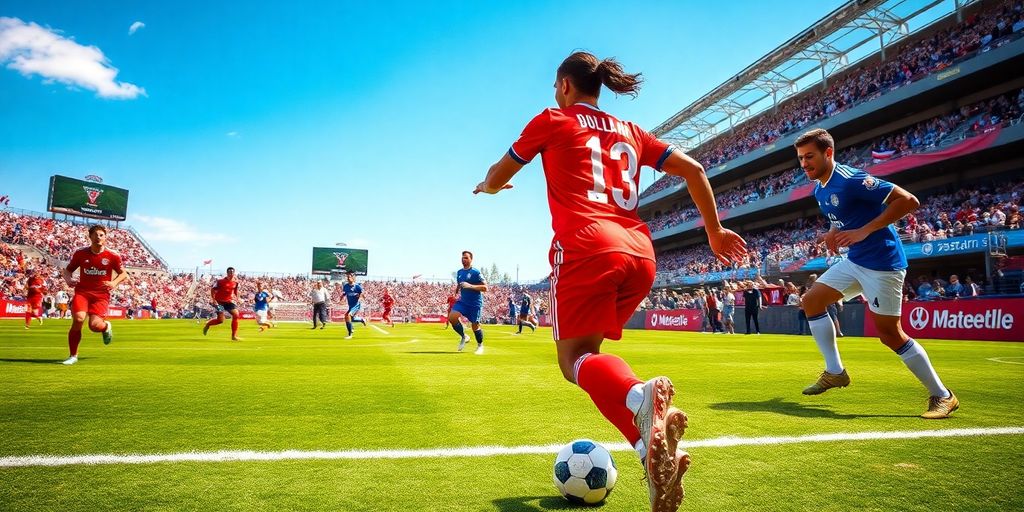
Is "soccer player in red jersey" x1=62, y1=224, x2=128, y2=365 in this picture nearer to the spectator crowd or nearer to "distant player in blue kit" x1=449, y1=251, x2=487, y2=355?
"distant player in blue kit" x1=449, y1=251, x2=487, y2=355

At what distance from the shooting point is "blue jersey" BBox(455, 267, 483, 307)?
1162 cm

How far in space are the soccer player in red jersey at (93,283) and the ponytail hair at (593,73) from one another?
26.3 ft

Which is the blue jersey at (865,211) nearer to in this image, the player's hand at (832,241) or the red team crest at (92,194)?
the player's hand at (832,241)

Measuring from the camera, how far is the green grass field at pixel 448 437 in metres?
2.42

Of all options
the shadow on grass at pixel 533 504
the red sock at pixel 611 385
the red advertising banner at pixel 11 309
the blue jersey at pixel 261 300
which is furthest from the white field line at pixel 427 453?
the red advertising banner at pixel 11 309

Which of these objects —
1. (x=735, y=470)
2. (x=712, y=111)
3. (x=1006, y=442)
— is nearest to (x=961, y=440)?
(x=1006, y=442)

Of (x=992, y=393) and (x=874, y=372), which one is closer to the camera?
(x=992, y=393)

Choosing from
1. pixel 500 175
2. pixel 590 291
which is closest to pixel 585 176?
pixel 500 175

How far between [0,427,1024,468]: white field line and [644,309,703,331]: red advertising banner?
995 inches

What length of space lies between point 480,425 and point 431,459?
3.04 ft

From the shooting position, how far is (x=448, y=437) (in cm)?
359

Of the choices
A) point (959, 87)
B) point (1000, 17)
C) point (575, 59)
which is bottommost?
point (575, 59)

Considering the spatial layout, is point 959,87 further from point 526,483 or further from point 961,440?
point 526,483

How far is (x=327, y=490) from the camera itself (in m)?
2.51
